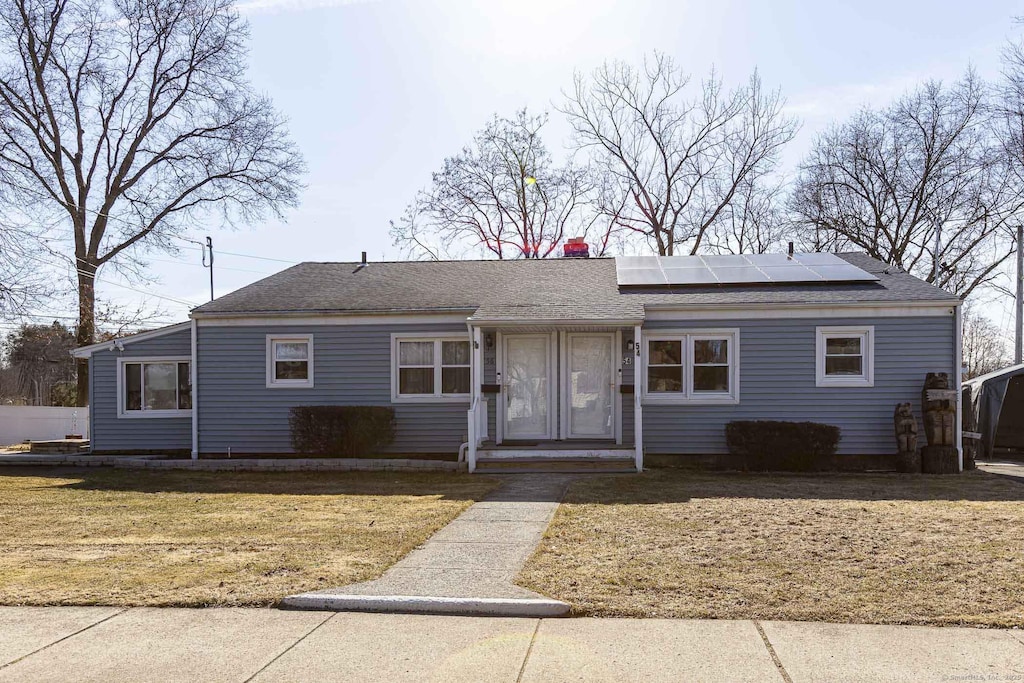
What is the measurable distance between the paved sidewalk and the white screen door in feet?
32.3

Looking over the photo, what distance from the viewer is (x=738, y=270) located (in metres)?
16.7

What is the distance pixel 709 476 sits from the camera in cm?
1345

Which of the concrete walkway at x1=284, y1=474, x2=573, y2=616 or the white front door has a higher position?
the white front door

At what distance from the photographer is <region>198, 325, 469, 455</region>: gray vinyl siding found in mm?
15656

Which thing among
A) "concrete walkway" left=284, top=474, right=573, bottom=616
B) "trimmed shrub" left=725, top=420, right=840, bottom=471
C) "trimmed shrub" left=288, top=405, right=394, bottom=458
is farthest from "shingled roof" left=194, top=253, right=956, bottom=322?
"concrete walkway" left=284, top=474, right=573, bottom=616

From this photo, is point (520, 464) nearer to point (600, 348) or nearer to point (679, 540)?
point (600, 348)

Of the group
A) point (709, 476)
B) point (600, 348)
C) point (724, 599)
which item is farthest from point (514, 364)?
point (724, 599)

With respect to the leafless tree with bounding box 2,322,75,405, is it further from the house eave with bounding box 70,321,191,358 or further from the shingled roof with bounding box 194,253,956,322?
the shingled roof with bounding box 194,253,956,322

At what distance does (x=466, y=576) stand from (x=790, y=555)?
109 inches

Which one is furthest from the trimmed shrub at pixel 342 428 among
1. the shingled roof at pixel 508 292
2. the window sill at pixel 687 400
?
the window sill at pixel 687 400

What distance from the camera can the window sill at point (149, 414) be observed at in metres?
16.8

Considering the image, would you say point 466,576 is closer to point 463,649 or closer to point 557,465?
point 463,649

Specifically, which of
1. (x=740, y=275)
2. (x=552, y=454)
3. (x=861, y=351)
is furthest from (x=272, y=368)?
(x=861, y=351)

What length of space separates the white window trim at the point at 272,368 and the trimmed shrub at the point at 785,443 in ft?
25.4
